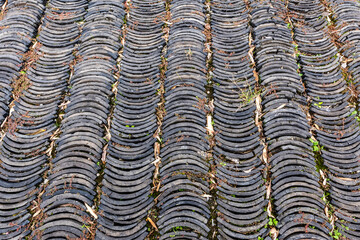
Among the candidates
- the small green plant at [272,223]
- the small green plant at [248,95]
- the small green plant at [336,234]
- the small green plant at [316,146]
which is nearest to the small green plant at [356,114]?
the small green plant at [316,146]

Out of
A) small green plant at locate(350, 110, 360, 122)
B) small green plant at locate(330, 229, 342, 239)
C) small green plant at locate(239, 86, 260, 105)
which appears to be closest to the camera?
small green plant at locate(330, 229, 342, 239)

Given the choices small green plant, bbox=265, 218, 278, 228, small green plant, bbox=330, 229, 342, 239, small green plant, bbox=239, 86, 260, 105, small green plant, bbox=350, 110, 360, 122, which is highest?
small green plant, bbox=239, 86, 260, 105

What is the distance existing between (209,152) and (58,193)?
1.98 m

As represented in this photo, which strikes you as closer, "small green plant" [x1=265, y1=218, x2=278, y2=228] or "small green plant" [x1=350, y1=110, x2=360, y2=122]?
"small green plant" [x1=265, y1=218, x2=278, y2=228]

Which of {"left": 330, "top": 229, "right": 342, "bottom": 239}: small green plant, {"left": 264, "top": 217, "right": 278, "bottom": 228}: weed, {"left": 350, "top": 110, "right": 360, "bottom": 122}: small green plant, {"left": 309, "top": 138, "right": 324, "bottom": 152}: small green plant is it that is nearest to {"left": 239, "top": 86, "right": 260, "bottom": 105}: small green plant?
{"left": 309, "top": 138, "right": 324, "bottom": 152}: small green plant

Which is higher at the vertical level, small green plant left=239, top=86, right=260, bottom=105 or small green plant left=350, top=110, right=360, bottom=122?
small green plant left=239, top=86, right=260, bottom=105

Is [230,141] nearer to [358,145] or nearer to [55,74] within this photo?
[358,145]

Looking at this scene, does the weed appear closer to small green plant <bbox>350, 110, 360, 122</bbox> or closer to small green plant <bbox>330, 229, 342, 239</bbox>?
small green plant <bbox>330, 229, 342, 239</bbox>

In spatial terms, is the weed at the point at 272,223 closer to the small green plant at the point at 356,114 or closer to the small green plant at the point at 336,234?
the small green plant at the point at 336,234

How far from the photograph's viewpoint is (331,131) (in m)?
4.36

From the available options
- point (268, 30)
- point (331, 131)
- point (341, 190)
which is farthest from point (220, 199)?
point (268, 30)

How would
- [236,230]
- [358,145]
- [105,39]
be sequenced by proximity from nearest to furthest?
[236,230] → [358,145] → [105,39]

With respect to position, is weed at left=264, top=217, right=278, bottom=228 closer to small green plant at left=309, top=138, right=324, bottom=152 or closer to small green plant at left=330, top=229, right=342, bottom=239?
small green plant at left=330, top=229, right=342, bottom=239

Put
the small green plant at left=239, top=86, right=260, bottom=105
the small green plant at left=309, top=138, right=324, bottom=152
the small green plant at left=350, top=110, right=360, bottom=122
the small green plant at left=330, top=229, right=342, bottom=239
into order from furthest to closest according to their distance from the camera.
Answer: the small green plant at left=239, top=86, right=260, bottom=105, the small green plant at left=350, top=110, right=360, bottom=122, the small green plant at left=309, top=138, right=324, bottom=152, the small green plant at left=330, top=229, right=342, bottom=239
